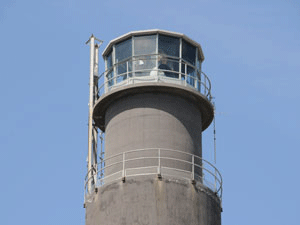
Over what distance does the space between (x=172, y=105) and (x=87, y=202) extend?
6.22 m

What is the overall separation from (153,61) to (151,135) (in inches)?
165

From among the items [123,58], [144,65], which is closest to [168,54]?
[144,65]

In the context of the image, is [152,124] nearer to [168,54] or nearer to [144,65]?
[144,65]

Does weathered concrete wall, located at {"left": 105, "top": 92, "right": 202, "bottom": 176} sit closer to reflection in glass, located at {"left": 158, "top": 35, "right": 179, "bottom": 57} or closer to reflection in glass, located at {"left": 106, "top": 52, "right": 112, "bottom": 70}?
reflection in glass, located at {"left": 158, "top": 35, "right": 179, "bottom": 57}

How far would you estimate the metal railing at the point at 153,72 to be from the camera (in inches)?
1791

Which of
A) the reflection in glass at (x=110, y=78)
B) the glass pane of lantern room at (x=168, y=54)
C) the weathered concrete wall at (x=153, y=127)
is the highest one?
the glass pane of lantern room at (x=168, y=54)

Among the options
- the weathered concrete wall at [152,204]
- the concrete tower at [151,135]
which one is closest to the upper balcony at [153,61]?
the concrete tower at [151,135]

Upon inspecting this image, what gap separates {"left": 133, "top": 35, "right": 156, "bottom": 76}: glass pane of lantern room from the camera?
45781mm

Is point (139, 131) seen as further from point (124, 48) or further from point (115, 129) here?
point (124, 48)

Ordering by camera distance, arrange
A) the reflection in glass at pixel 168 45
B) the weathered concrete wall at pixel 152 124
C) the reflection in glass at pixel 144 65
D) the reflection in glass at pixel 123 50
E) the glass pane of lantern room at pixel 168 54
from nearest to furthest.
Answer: the weathered concrete wall at pixel 152 124 < the reflection in glass at pixel 144 65 < the glass pane of lantern room at pixel 168 54 < the reflection in glass at pixel 168 45 < the reflection in glass at pixel 123 50

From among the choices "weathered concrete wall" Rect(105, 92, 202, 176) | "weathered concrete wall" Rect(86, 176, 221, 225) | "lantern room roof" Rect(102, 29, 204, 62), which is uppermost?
"lantern room roof" Rect(102, 29, 204, 62)

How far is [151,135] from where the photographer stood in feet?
143

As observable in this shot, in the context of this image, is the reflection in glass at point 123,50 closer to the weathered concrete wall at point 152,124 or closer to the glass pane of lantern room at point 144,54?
the glass pane of lantern room at point 144,54

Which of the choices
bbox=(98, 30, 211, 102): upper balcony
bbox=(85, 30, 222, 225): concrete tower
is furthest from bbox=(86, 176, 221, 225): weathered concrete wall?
bbox=(98, 30, 211, 102): upper balcony
